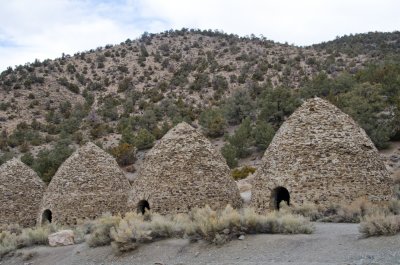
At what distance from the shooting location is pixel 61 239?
17984 mm

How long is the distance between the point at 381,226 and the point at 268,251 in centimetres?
263

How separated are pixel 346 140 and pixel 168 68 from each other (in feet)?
166

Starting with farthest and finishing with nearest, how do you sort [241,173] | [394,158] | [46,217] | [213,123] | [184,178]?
[213,123]
[394,158]
[241,173]
[46,217]
[184,178]

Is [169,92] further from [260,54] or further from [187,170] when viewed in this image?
[187,170]

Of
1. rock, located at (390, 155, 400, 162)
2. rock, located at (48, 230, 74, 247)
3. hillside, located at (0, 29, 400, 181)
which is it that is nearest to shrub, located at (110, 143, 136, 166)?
hillside, located at (0, 29, 400, 181)

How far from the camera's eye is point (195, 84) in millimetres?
59688

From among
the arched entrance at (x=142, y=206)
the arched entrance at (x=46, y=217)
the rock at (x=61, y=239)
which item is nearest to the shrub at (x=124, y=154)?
the arched entrance at (x=46, y=217)

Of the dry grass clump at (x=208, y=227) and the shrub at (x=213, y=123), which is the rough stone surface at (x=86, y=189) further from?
the shrub at (x=213, y=123)

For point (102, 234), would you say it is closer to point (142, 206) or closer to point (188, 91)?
point (142, 206)

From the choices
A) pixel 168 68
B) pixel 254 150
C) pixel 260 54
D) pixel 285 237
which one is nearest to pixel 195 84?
pixel 168 68

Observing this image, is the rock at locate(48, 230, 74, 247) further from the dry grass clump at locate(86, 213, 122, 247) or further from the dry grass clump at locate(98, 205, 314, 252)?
the dry grass clump at locate(98, 205, 314, 252)

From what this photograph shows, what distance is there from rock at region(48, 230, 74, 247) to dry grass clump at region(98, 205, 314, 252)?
2.37 meters

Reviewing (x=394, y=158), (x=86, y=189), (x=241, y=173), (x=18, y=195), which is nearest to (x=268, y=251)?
(x=86, y=189)

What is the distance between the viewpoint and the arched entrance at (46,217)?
21875 mm
